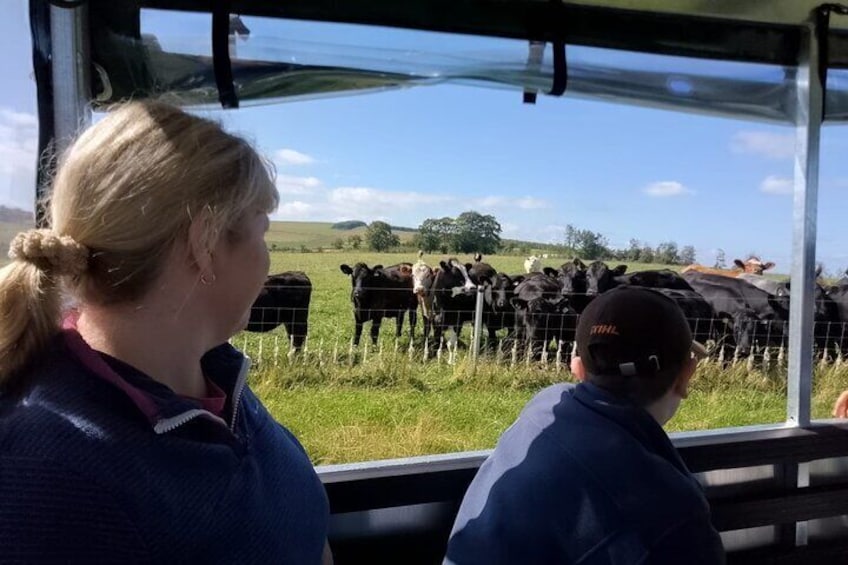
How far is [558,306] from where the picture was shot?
434 inches

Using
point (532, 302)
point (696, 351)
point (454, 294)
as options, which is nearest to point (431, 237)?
point (454, 294)

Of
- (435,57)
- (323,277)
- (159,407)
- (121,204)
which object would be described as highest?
(435,57)

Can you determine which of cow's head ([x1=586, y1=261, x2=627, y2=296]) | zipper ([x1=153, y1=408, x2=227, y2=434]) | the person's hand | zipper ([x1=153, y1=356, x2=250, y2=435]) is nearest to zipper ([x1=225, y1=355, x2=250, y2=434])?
zipper ([x1=153, y1=356, x2=250, y2=435])

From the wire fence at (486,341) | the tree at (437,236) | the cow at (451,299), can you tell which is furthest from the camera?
the tree at (437,236)

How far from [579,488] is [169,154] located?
3.24 feet

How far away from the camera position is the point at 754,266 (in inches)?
658

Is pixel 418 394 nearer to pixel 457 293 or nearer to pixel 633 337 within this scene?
pixel 457 293

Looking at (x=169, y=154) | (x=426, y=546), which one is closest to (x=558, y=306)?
(x=426, y=546)

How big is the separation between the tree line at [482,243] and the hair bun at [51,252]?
18138 mm

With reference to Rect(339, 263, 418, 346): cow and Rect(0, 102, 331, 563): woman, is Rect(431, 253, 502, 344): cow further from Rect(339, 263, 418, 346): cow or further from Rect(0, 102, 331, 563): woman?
Rect(0, 102, 331, 563): woman

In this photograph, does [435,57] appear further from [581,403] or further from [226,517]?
[226,517]

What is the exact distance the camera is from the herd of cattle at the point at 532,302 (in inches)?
424

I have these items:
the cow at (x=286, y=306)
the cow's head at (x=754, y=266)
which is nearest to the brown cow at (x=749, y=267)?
the cow's head at (x=754, y=266)

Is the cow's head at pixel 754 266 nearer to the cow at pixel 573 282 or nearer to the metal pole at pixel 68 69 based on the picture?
the cow at pixel 573 282
